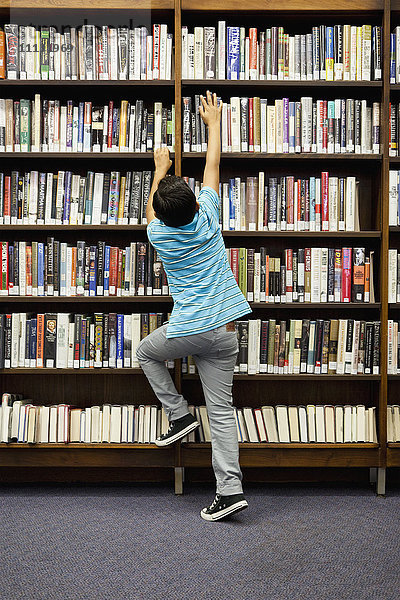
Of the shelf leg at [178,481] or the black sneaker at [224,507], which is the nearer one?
the black sneaker at [224,507]

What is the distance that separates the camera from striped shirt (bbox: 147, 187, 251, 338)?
2633 millimetres

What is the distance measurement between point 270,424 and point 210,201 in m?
1.18

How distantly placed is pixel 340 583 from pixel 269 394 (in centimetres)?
131

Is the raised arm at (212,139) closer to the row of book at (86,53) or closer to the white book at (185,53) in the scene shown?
the white book at (185,53)

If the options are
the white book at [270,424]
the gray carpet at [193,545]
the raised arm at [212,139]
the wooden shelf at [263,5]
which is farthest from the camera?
the white book at [270,424]

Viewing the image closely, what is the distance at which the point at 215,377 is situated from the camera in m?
2.76

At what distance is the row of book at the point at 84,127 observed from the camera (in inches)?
120

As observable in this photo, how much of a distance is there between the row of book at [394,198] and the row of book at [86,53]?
1.24 metres

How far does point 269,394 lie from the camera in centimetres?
330

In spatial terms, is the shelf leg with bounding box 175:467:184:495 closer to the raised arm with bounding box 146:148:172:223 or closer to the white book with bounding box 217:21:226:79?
the raised arm with bounding box 146:148:172:223

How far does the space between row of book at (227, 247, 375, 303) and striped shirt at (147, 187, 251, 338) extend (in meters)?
0.35

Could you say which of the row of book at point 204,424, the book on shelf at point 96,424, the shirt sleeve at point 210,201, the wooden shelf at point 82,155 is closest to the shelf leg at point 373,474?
the row of book at point 204,424

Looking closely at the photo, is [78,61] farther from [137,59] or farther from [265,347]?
[265,347]

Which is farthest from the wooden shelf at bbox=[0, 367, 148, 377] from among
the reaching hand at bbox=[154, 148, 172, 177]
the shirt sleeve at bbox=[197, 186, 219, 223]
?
the reaching hand at bbox=[154, 148, 172, 177]
